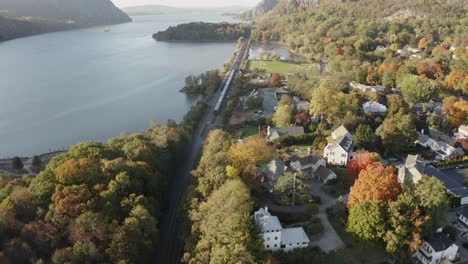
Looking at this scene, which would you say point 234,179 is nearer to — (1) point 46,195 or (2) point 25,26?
(1) point 46,195

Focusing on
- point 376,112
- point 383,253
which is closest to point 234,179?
point 383,253

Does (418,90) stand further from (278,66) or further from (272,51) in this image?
(272,51)

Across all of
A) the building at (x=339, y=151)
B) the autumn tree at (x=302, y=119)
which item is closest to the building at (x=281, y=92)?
the autumn tree at (x=302, y=119)

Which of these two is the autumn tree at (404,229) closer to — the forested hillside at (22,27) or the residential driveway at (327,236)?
the residential driveway at (327,236)

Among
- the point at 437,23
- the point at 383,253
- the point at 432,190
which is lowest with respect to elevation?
the point at 383,253

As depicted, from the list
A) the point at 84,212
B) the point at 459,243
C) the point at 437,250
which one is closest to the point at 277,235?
the point at 437,250

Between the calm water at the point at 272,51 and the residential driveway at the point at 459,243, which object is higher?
the calm water at the point at 272,51
